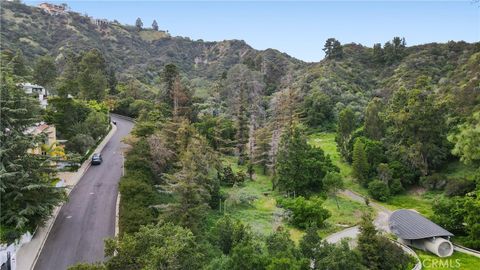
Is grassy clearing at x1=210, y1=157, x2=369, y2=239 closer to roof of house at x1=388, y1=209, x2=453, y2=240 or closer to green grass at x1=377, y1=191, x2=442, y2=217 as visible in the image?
green grass at x1=377, y1=191, x2=442, y2=217

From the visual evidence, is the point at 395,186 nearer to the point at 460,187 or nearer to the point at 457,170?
the point at 460,187

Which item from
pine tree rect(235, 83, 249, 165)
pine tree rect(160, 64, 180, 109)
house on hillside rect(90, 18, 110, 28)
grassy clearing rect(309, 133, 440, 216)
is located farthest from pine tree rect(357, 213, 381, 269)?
house on hillside rect(90, 18, 110, 28)

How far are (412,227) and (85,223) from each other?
2268 centimetres

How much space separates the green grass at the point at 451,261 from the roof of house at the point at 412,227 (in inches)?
51.4

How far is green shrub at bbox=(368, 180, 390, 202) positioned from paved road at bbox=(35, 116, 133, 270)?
23.0 m

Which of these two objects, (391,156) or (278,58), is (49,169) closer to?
(391,156)

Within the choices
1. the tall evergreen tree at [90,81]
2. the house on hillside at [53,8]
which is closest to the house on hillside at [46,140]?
the tall evergreen tree at [90,81]

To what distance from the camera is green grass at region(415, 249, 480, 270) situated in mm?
26156

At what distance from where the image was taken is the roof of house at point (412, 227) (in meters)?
Result: 28.7

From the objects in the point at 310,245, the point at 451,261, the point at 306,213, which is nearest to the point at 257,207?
the point at 306,213

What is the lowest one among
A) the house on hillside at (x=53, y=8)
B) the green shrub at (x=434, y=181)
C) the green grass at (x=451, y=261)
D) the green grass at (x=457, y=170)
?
the green grass at (x=451, y=261)

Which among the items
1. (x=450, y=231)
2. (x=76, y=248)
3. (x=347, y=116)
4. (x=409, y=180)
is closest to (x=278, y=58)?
(x=347, y=116)

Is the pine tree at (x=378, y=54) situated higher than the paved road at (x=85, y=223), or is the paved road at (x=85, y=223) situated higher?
the pine tree at (x=378, y=54)

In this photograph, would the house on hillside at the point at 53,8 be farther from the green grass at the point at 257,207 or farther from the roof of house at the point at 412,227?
the roof of house at the point at 412,227
